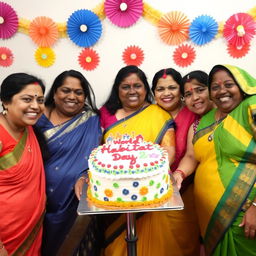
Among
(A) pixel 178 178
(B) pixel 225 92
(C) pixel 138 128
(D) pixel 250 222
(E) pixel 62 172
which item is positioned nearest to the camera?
(D) pixel 250 222

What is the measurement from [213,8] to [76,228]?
92.7 inches

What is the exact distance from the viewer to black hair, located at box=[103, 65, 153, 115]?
2.42 metres

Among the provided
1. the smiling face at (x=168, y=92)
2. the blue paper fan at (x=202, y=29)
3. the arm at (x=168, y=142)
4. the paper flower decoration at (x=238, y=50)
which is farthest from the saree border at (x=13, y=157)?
the paper flower decoration at (x=238, y=50)

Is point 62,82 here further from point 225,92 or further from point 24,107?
point 225,92

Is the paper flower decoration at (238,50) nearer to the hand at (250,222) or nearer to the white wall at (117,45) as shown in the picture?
the white wall at (117,45)

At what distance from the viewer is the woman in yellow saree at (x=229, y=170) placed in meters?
1.71

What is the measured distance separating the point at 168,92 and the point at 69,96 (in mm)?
852

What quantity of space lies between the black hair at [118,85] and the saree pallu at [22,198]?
33.4 inches

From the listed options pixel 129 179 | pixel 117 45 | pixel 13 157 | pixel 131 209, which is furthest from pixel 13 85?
pixel 117 45

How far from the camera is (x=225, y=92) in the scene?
6.15ft

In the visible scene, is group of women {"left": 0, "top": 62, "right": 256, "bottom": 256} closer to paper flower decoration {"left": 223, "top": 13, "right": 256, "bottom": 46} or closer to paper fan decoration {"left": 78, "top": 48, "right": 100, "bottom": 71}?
paper fan decoration {"left": 78, "top": 48, "right": 100, "bottom": 71}

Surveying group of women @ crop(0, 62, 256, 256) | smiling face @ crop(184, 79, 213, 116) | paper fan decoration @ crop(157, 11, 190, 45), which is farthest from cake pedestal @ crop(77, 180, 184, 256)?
paper fan decoration @ crop(157, 11, 190, 45)

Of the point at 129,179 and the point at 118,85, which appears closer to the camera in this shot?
the point at 129,179

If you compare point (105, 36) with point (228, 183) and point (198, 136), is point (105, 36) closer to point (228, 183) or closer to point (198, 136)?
point (198, 136)
